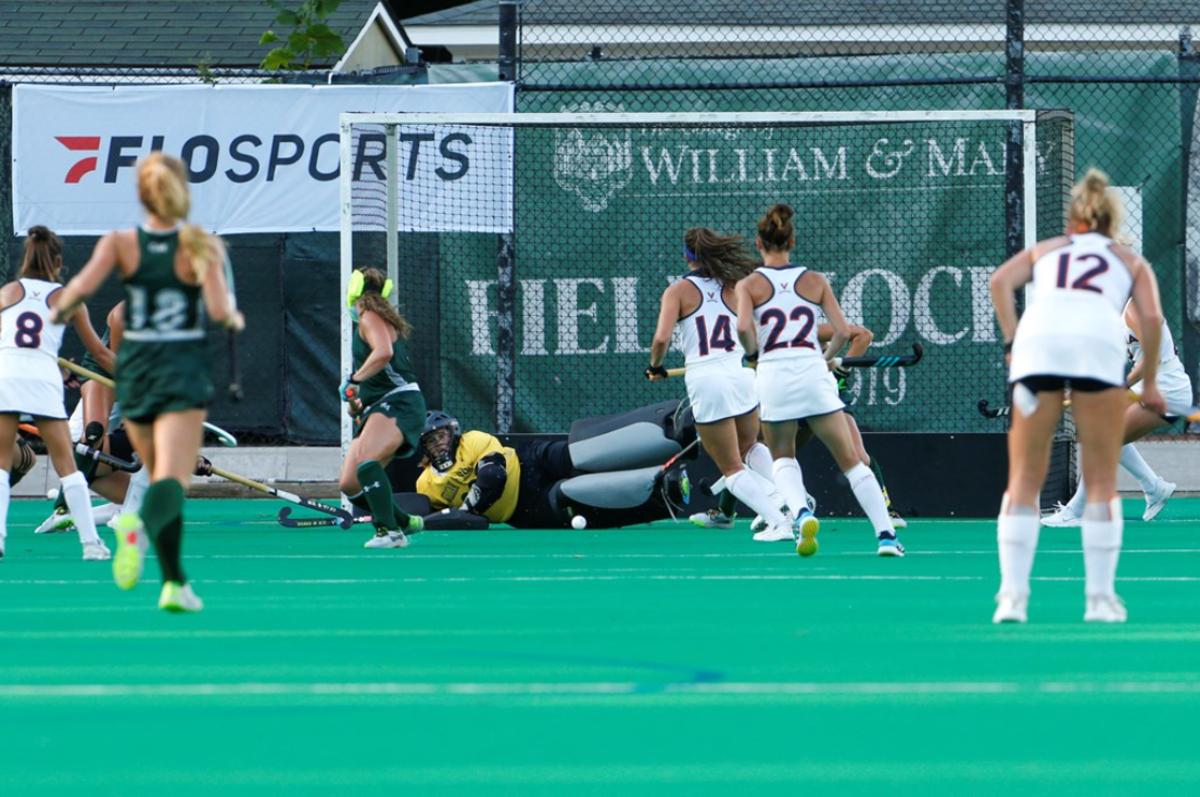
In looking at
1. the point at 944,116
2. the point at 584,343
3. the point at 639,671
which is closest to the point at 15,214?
the point at 584,343

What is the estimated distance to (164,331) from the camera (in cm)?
662

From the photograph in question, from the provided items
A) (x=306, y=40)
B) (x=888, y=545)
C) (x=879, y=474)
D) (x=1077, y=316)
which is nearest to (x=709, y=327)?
(x=879, y=474)

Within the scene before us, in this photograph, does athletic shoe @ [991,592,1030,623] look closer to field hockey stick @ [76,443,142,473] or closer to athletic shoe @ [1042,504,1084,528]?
athletic shoe @ [1042,504,1084,528]

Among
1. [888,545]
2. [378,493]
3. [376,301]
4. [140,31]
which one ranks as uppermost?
[140,31]

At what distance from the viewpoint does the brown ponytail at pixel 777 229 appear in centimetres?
1134

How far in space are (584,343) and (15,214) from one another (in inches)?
196

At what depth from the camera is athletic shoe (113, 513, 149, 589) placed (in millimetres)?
6617

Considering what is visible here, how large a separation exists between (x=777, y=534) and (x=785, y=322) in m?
2.38

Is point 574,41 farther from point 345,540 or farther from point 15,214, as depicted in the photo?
point 345,540

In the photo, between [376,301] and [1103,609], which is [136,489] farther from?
[1103,609]

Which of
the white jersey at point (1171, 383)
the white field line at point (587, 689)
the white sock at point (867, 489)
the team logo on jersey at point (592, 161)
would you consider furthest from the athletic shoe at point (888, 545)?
the team logo on jersey at point (592, 161)

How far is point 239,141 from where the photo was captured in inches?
715

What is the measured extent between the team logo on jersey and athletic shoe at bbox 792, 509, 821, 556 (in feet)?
22.5

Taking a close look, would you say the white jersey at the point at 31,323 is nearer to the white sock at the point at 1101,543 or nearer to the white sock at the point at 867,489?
the white sock at the point at 867,489
